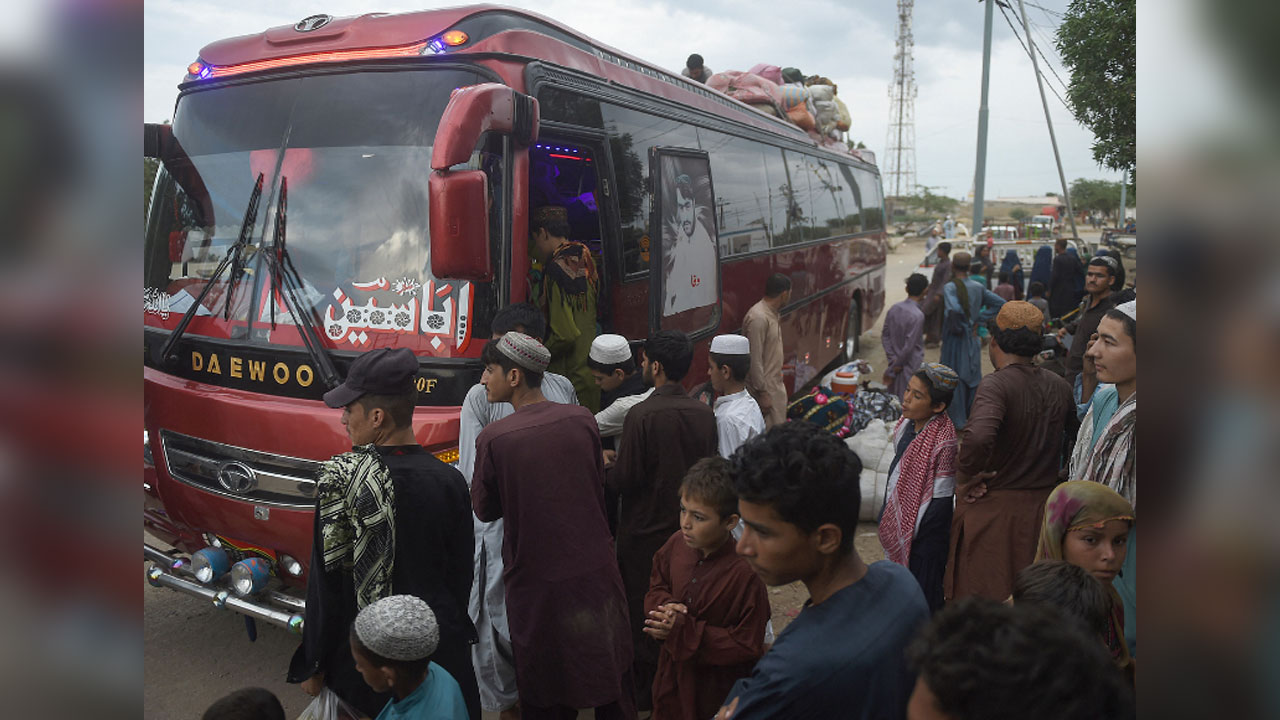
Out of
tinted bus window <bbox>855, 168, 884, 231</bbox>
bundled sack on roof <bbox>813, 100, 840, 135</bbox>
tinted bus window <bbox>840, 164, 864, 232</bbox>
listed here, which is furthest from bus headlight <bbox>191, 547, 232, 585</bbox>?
tinted bus window <bbox>855, 168, 884, 231</bbox>

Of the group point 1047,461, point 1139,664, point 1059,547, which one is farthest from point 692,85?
point 1139,664

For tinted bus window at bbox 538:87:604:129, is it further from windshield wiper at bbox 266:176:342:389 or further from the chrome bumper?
the chrome bumper

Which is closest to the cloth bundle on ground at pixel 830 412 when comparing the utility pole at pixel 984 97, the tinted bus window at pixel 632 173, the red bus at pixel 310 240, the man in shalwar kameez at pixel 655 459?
the tinted bus window at pixel 632 173

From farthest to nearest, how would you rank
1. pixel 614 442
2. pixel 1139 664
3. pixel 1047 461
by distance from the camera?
pixel 614 442 → pixel 1047 461 → pixel 1139 664

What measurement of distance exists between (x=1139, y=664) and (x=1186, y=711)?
84mm

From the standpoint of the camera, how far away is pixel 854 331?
1288 centimetres

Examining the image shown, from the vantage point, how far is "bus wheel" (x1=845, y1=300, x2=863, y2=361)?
1250cm

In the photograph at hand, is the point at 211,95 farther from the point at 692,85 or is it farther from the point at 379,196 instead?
the point at 692,85

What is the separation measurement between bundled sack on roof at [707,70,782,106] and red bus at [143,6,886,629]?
478cm

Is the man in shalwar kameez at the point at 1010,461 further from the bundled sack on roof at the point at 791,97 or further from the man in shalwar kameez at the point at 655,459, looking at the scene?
the bundled sack on roof at the point at 791,97

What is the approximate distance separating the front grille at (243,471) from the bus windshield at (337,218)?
1.83ft

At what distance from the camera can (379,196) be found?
390 centimetres

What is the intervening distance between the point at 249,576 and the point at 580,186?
3499 millimetres

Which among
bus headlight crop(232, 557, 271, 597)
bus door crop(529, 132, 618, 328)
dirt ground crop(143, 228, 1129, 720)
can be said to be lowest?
dirt ground crop(143, 228, 1129, 720)
